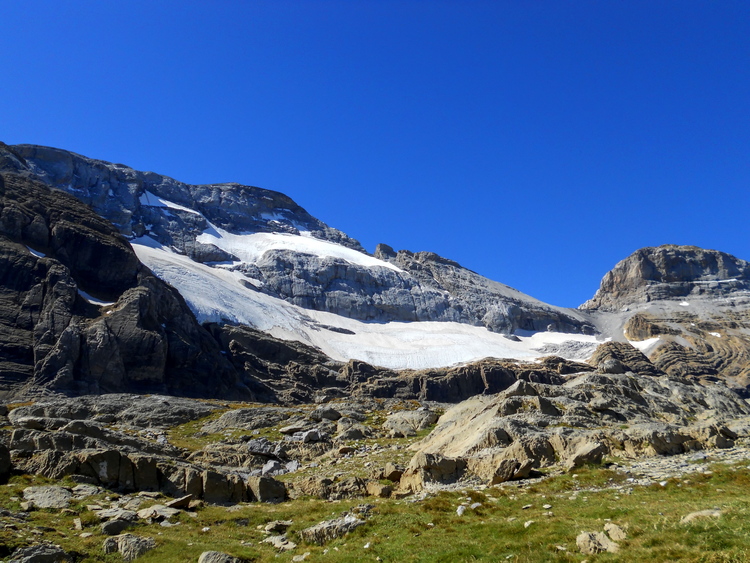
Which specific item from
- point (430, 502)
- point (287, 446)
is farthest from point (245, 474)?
point (430, 502)

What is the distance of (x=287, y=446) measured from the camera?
41.6 m

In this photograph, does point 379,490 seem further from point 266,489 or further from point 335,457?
point 335,457

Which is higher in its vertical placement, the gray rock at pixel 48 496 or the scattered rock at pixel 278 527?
the gray rock at pixel 48 496

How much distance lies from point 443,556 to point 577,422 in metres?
23.6

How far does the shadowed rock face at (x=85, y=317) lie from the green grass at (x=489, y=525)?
75.6 meters

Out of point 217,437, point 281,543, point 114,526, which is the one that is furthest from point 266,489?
point 217,437

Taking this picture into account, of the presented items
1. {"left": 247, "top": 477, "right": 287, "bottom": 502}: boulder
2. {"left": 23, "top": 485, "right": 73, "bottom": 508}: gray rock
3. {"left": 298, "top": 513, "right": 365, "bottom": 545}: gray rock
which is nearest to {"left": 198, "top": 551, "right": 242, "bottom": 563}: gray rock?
{"left": 298, "top": 513, "right": 365, "bottom": 545}: gray rock

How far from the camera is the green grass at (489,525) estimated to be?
14.0 metres

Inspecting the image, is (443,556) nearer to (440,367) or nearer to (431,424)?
(431,424)

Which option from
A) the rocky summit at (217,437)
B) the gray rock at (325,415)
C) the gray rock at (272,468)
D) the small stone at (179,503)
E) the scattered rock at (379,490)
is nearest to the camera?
the rocky summit at (217,437)

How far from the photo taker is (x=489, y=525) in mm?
18000

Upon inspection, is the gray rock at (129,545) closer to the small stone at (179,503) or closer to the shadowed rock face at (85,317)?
the small stone at (179,503)

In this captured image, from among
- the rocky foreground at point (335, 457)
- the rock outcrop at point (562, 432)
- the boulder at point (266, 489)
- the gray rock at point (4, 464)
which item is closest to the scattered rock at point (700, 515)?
the rocky foreground at point (335, 457)

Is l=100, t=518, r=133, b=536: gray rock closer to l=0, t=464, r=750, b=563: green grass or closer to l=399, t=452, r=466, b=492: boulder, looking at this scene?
l=0, t=464, r=750, b=563: green grass
